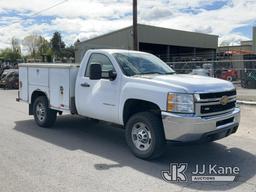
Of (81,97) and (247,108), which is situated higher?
(81,97)

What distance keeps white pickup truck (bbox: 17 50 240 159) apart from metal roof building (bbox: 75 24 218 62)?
26.4 meters

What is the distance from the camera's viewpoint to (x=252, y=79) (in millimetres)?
22969

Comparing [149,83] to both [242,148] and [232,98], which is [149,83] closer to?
[232,98]

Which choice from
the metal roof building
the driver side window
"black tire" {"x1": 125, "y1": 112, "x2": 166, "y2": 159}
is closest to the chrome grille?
"black tire" {"x1": 125, "y1": 112, "x2": 166, "y2": 159}

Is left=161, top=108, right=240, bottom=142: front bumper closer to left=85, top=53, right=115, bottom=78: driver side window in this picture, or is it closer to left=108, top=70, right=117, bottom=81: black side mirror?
left=108, top=70, right=117, bottom=81: black side mirror

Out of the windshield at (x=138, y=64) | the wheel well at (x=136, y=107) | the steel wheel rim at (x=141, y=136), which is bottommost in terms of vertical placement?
the steel wheel rim at (x=141, y=136)

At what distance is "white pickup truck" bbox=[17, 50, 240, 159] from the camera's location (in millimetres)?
5852

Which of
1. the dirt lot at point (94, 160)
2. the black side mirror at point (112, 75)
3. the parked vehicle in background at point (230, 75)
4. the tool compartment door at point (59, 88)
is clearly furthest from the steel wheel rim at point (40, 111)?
the parked vehicle in background at point (230, 75)

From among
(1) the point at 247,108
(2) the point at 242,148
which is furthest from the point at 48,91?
(1) the point at 247,108

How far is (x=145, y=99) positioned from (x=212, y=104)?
1.15 m

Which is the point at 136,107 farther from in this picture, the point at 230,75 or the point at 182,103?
the point at 230,75

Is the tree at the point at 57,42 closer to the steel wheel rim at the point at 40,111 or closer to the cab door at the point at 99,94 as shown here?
the steel wheel rim at the point at 40,111

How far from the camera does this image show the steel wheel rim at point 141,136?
636cm

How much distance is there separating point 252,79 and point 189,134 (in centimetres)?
1863
